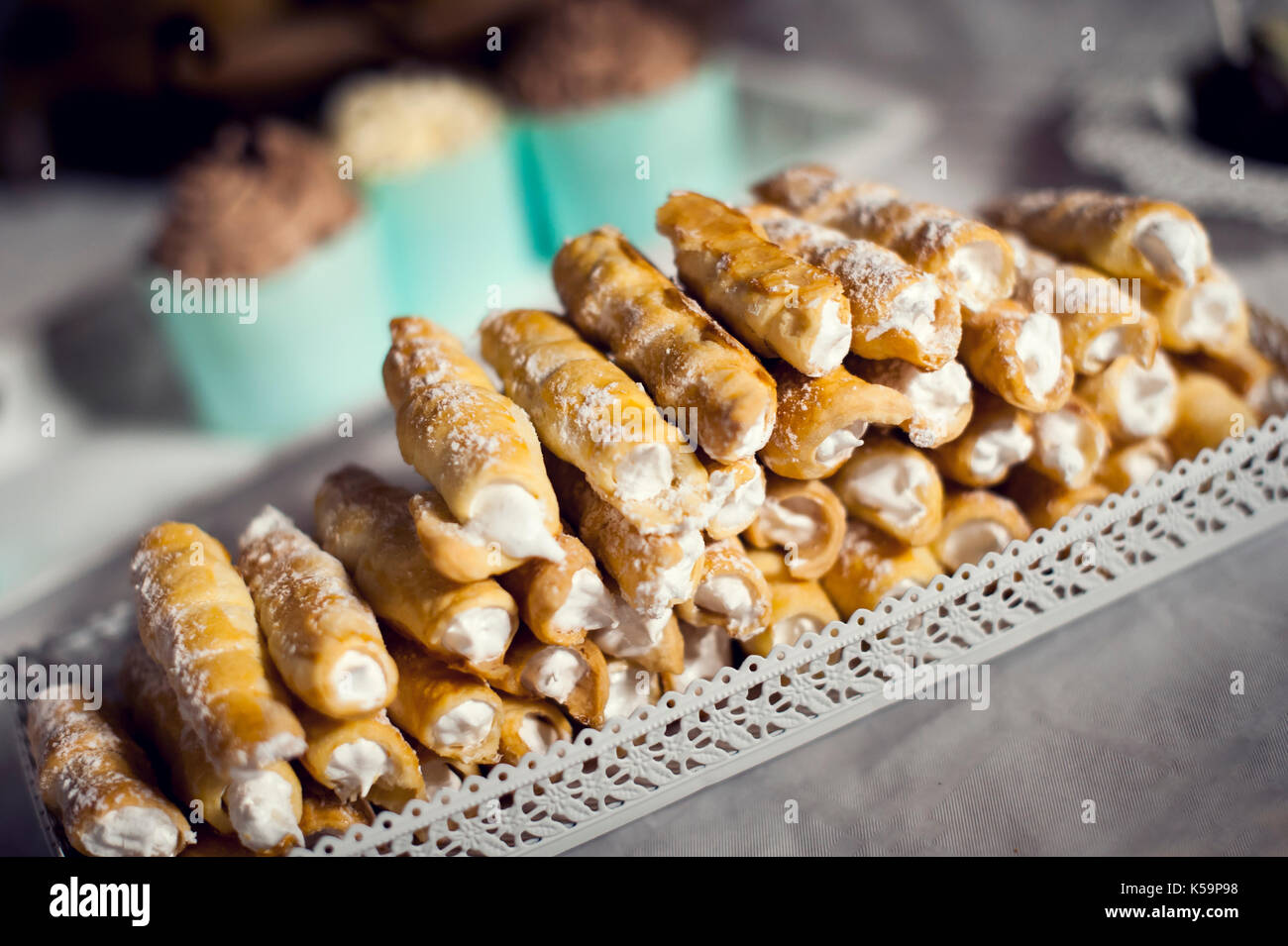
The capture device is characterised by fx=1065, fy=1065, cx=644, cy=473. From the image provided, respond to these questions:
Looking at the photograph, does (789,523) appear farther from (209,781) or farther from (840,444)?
(209,781)

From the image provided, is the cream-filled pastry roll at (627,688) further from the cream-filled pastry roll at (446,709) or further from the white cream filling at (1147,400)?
the white cream filling at (1147,400)

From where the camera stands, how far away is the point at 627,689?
964 millimetres

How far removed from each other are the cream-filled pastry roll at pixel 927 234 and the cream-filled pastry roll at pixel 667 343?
22 centimetres

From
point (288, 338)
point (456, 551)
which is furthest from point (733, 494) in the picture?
point (288, 338)

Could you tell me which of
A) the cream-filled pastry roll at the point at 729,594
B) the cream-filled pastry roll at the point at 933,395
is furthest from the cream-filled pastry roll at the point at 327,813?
the cream-filled pastry roll at the point at 933,395

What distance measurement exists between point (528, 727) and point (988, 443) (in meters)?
0.49

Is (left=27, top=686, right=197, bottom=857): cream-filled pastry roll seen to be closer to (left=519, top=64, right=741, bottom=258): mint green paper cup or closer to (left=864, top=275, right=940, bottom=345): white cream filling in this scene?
(left=864, top=275, right=940, bottom=345): white cream filling

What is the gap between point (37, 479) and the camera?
6.48 feet

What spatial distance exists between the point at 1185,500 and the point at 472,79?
1.88m

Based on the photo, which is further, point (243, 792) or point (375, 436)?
point (375, 436)

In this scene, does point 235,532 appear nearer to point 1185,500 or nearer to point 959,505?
point 959,505

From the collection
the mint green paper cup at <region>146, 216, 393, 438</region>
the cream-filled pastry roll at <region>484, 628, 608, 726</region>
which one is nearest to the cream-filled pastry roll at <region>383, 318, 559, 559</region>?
the cream-filled pastry roll at <region>484, 628, 608, 726</region>

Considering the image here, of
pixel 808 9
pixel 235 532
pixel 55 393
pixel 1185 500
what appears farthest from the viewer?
pixel 808 9

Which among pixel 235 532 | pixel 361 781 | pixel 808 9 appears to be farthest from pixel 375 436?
pixel 808 9
